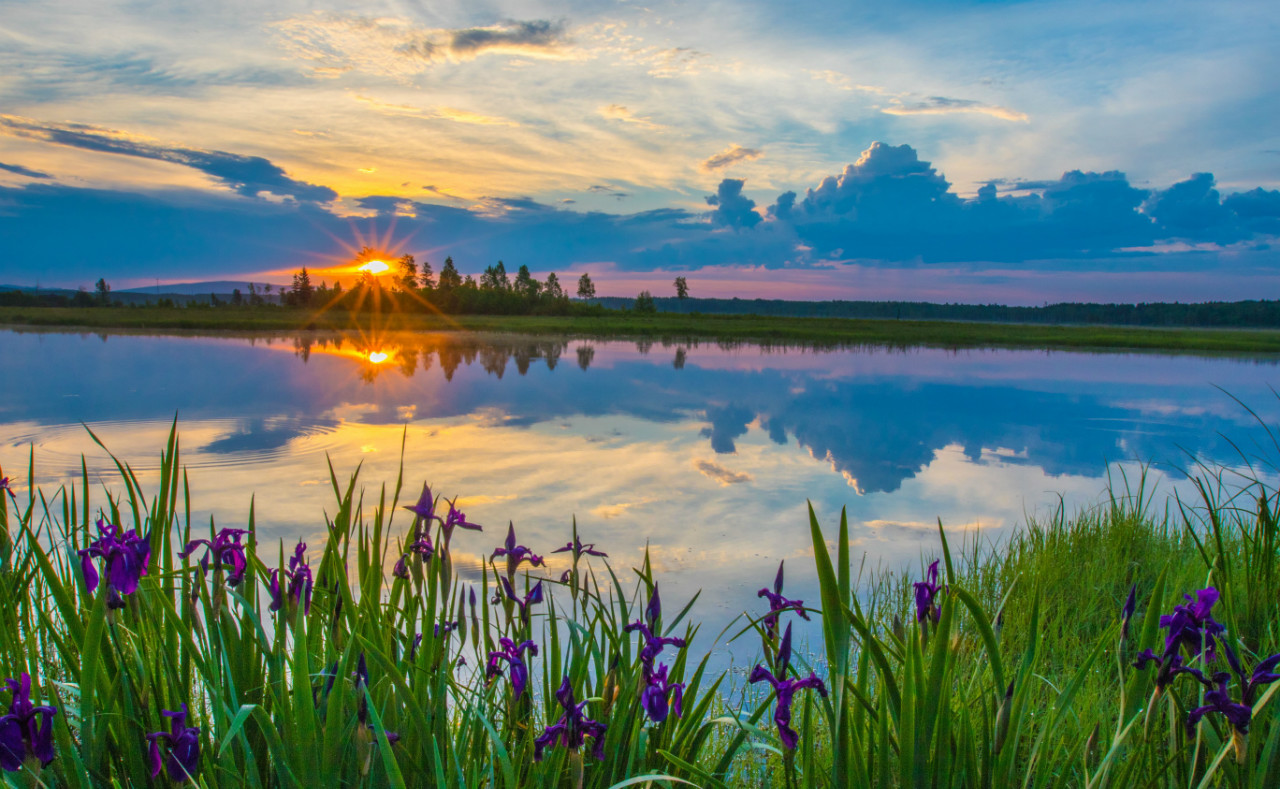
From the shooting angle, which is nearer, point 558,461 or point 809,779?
point 809,779

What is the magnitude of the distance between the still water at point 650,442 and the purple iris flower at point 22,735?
2.45 feet

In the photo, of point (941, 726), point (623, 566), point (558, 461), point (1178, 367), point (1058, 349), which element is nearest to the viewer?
point (941, 726)

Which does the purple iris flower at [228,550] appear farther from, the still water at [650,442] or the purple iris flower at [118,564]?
the still water at [650,442]

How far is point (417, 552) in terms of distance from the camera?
144 cm

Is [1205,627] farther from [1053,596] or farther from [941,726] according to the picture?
[1053,596]

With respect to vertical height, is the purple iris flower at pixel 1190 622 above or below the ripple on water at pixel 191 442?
above

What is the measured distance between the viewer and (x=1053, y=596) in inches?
150

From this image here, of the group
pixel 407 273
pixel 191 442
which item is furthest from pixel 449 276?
pixel 191 442

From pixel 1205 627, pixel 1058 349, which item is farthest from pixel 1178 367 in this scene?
pixel 1205 627

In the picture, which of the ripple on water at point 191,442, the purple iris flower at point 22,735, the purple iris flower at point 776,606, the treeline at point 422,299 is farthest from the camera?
the treeline at point 422,299

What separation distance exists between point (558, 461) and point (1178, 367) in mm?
25975

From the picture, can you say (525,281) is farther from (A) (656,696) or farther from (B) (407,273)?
(A) (656,696)

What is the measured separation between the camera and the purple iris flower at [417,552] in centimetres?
143

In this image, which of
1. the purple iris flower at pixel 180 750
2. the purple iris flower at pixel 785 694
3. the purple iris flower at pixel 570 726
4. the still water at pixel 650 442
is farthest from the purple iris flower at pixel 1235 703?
the purple iris flower at pixel 180 750
